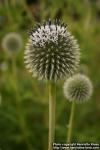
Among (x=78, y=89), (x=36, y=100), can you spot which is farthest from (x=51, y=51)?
(x=36, y=100)

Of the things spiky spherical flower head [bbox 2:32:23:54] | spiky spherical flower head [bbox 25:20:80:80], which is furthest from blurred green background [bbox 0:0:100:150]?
spiky spherical flower head [bbox 25:20:80:80]

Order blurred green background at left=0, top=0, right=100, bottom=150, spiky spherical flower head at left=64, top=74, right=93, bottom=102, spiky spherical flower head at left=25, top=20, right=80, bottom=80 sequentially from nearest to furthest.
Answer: spiky spherical flower head at left=25, top=20, right=80, bottom=80
spiky spherical flower head at left=64, top=74, right=93, bottom=102
blurred green background at left=0, top=0, right=100, bottom=150

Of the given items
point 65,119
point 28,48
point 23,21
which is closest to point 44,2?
point 23,21

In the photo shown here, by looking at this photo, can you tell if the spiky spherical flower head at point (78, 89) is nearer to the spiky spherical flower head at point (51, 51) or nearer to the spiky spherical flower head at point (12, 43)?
the spiky spherical flower head at point (51, 51)

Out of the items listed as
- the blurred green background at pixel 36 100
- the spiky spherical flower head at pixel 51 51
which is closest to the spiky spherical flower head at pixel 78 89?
the spiky spherical flower head at pixel 51 51

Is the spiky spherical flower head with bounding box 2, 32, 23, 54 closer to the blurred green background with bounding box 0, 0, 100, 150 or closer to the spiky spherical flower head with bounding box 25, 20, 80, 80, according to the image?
the blurred green background with bounding box 0, 0, 100, 150

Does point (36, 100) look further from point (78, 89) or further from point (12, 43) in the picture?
point (78, 89)
